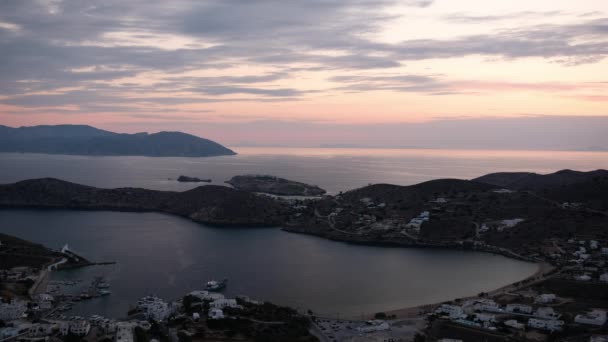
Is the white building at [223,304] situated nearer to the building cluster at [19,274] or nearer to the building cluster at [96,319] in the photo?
the building cluster at [96,319]

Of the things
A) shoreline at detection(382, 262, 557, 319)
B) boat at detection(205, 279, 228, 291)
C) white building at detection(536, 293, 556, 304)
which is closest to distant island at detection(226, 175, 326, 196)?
shoreline at detection(382, 262, 557, 319)

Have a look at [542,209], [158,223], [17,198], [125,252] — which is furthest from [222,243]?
[17,198]

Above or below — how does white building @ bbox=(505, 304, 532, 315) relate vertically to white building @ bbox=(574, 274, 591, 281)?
below

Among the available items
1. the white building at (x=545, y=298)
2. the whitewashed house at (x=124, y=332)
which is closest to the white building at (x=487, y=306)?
the white building at (x=545, y=298)

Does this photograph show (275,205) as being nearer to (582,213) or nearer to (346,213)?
(346,213)

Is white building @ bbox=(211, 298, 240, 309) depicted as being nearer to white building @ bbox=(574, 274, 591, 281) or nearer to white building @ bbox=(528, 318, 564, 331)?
white building @ bbox=(528, 318, 564, 331)

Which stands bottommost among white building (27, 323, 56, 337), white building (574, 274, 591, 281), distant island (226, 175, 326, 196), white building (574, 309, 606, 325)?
white building (27, 323, 56, 337)

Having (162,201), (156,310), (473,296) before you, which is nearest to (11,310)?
(156,310)
